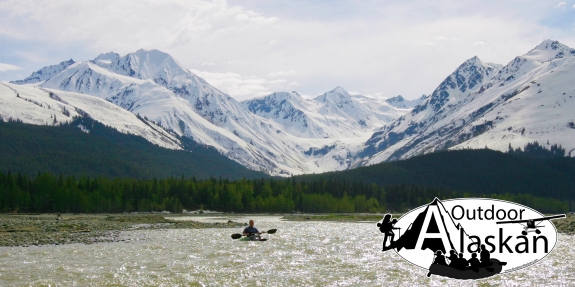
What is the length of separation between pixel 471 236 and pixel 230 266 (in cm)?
2291

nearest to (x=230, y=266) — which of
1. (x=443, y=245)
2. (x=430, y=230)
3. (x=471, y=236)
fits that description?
(x=430, y=230)

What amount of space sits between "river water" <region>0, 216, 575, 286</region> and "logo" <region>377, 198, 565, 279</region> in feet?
5.44

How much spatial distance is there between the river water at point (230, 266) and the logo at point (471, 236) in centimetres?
166

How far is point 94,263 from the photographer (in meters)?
59.4

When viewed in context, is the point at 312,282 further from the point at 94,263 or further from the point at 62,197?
the point at 62,197

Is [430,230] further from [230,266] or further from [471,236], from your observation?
[230,266]

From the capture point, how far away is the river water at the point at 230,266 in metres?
50.8

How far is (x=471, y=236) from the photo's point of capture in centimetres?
4853

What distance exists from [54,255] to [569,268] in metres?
50.7

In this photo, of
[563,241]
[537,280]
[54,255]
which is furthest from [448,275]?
[563,241]

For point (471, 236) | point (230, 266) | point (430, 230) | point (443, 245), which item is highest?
point (430, 230)

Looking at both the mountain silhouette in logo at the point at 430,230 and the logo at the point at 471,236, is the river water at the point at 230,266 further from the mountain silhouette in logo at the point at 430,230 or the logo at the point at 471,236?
the mountain silhouette in logo at the point at 430,230

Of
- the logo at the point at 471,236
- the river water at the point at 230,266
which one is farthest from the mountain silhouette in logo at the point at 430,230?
the river water at the point at 230,266

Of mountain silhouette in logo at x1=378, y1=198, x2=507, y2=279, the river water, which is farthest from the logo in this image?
the river water
